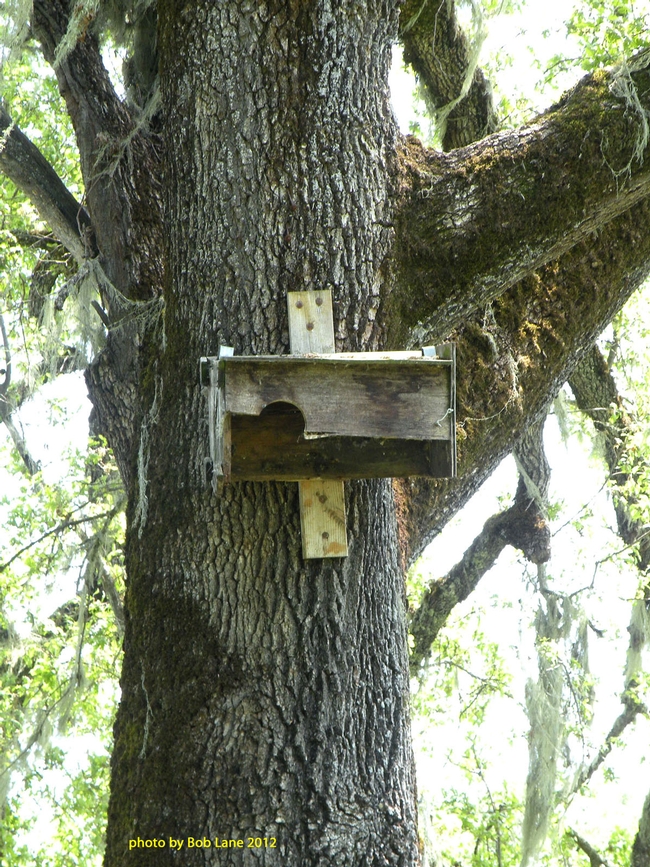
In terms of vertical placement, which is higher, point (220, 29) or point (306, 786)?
point (220, 29)

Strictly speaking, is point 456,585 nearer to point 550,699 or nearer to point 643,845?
point 550,699

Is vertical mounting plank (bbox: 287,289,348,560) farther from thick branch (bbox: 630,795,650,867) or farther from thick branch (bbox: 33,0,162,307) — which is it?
thick branch (bbox: 630,795,650,867)

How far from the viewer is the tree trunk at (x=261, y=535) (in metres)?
2.11

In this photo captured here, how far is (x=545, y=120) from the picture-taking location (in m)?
2.80

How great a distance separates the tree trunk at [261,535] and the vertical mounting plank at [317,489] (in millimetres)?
48

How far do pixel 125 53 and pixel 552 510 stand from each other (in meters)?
4.45

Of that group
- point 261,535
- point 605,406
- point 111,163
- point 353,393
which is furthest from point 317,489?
point 605,406

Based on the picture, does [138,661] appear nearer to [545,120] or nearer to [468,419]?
[468,419]

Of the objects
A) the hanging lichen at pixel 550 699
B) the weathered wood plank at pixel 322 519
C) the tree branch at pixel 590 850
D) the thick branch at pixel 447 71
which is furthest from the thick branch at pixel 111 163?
the tree branch at pixel 590 850

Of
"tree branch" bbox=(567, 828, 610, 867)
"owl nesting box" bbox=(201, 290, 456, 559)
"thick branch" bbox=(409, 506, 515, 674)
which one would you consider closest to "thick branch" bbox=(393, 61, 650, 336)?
"owl nesting box" bbox=(201, 290, 456, 559)

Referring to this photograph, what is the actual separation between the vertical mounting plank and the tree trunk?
0.16 ft

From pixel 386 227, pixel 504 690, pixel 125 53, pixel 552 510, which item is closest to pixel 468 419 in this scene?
pixel 386 227

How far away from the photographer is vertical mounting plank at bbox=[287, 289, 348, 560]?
2230 millimetres

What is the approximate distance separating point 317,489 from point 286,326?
0.46 m
